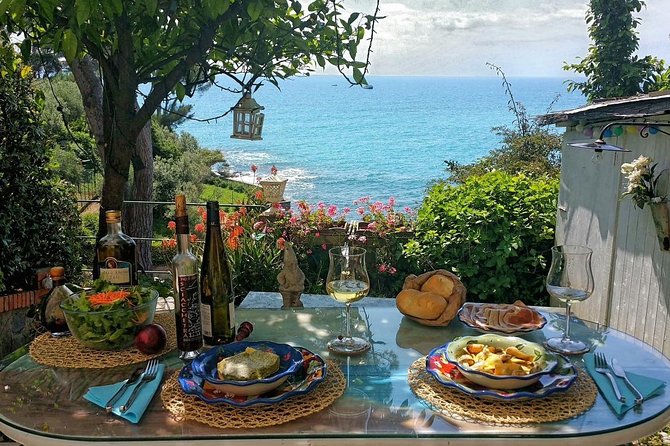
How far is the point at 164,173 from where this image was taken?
1293cm

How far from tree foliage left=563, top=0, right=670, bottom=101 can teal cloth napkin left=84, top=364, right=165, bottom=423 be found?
7.87m

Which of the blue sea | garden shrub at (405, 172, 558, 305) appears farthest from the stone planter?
the blue sea

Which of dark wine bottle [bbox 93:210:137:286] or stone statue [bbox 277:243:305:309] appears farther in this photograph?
stone statue [bbox 277:243:305:309]

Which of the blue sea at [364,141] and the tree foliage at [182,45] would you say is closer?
the tree foliage at [182,45]

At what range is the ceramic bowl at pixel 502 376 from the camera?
117 cm

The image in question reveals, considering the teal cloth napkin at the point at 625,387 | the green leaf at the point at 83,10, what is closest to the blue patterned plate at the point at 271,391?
the teal cloth napkin at the point at 625,387

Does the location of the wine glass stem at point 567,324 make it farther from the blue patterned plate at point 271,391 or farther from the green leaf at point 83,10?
the green leaf at point 83,10

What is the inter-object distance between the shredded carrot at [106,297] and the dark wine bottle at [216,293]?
0.65 ft

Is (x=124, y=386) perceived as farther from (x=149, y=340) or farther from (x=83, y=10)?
(x=83, y=10)

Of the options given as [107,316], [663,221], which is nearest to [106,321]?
[107,316]

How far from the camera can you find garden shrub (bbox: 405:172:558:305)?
409cm

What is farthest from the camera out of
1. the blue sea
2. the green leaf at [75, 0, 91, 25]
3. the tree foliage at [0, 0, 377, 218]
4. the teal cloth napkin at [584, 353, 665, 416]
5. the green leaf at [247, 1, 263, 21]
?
the blue sea

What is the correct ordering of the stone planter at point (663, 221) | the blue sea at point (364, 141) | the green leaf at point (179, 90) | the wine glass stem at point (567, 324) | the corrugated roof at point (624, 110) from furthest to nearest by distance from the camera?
the blue sea at point (364, 141) → the stone planter at point (663, 221) → the corrugated roof at point (624, 110) → the green leaf at point (179, 90) → the wine glass stem at point (567, 324)

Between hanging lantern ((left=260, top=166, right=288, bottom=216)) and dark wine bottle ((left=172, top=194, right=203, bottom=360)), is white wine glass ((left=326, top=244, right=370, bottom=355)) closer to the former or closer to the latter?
dark wine bottle ((left=172, top=194, right=203, bottom=360))
